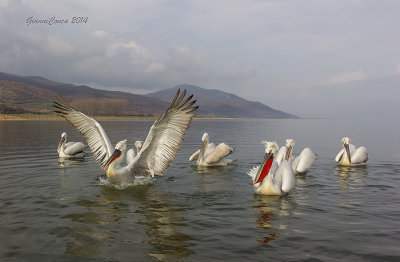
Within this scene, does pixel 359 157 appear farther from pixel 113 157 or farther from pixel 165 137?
Answer: pixel 113 157

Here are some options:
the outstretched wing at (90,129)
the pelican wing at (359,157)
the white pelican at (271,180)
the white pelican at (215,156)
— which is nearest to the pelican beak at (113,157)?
the outstretched wing at (90,129)

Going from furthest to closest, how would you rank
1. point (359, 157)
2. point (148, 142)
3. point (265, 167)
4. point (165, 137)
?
point (359, 157) < point (165, 137) < point (148, 142) < point (265, 167)

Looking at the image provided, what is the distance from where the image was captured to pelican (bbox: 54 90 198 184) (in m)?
6.59

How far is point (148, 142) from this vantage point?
6859 mm

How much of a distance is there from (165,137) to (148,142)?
400 millimetres

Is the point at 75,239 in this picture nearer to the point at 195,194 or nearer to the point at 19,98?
the point at 195,194

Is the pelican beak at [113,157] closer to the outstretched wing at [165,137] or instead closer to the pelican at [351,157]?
the outstretched wing at [165,137]

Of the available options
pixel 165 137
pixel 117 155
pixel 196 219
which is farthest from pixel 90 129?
pixel 196 219

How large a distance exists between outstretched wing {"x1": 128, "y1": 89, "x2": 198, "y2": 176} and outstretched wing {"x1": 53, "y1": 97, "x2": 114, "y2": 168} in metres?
1.04

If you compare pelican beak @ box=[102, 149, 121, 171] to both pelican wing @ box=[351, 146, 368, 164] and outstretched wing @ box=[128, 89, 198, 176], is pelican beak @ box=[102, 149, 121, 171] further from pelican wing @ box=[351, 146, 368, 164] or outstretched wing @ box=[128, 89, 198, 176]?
pelican wing @ box=[351, 146, 368, 164]

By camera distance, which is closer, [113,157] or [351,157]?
[113,157]

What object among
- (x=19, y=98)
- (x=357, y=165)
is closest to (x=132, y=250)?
(x=357, y=165)

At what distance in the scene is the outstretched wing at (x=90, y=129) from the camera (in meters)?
7.98

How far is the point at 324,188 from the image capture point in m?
7.71
